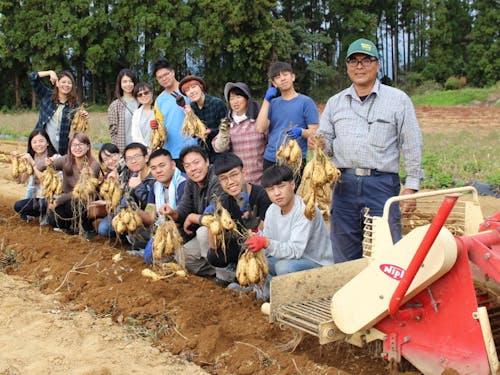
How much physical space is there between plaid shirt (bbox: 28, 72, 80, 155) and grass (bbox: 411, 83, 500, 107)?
24.6 meters

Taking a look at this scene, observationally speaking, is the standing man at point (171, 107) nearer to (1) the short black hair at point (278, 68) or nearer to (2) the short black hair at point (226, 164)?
(1) the short black hair at point (278, 68)

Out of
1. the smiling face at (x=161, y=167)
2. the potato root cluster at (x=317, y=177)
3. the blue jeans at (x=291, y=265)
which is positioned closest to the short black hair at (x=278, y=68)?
the smiling face at (x=161, y=167)

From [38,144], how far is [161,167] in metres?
2.53

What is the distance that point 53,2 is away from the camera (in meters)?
34.1

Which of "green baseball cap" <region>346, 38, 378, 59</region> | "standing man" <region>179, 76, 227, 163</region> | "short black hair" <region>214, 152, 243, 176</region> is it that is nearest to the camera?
"green baseball cap" <region>346, 38, 378, 59</region>

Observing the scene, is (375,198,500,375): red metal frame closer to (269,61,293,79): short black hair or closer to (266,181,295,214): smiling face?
(266,181,295,214): smiling face

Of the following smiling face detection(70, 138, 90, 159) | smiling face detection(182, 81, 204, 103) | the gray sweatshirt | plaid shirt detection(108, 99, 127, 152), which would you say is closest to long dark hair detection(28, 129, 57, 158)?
smiling face detection(70, 138, 90, 159)

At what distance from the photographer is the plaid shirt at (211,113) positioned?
22.2 feet

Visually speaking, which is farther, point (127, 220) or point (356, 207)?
point (127, 220)

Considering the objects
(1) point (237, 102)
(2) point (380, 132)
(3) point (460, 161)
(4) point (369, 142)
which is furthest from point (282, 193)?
(3) point (460, 161)

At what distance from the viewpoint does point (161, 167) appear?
19.9 feet

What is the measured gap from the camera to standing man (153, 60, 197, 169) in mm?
6949

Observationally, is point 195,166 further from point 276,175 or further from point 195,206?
point 276,175

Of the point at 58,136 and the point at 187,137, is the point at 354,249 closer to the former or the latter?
the point at 187,137
